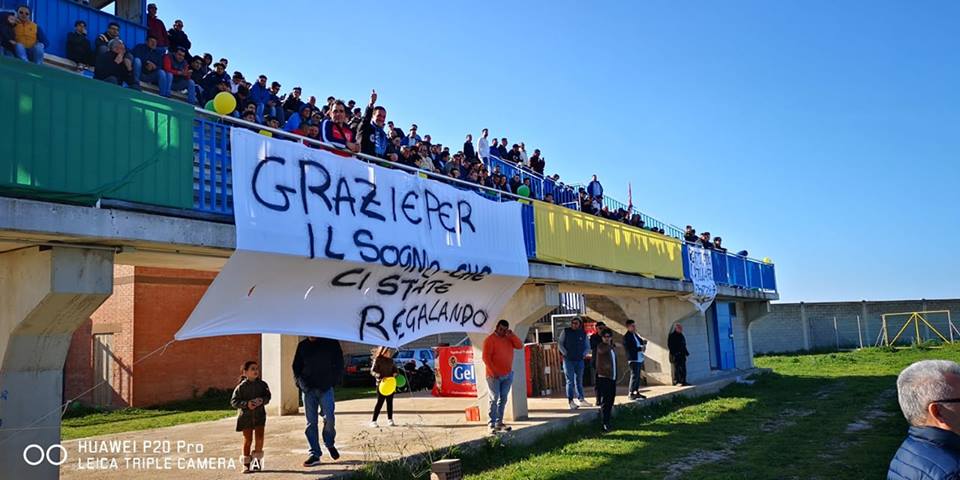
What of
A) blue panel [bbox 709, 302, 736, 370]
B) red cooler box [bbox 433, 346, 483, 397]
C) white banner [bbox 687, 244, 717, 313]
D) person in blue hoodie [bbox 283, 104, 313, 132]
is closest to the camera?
person in blue hoodie [bbox 283, 104, 313, 132]

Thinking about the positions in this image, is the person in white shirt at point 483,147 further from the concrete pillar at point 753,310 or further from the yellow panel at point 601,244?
the concrete pillar at point 753,310

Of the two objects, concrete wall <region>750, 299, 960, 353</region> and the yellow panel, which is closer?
the yellow panel

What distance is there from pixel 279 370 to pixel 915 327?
1421 inches

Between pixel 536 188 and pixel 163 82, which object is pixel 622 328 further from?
pixel 163 82

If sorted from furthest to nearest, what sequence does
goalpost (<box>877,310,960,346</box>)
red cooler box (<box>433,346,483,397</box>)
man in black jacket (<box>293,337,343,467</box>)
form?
goalpost (<box>877,310,960,346</box>) → red cooler box (<box>433,346,483,397</box>) → man in black jacket (<box>293,337,343,467</box>)

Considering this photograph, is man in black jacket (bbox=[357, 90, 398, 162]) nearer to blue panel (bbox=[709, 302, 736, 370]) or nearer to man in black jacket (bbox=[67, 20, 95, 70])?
man in black jacket (bbox=[67, 20, 95, 70])

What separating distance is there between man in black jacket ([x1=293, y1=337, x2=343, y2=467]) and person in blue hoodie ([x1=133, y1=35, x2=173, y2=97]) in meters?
4.09

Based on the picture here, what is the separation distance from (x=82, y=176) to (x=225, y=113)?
97.1 inches

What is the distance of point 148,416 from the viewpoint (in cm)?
1770

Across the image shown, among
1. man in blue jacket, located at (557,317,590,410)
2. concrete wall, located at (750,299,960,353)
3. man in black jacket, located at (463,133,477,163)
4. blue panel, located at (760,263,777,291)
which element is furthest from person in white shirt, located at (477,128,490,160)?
concrete wall, located at (750,299,960,353)

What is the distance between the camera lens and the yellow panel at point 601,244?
553 inches

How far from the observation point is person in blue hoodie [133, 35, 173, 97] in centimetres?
976

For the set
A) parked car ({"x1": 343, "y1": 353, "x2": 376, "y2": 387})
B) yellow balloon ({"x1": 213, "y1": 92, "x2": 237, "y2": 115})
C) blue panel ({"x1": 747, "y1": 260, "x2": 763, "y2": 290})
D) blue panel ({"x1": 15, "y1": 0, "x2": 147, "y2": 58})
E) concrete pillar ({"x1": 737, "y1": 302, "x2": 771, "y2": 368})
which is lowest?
parked car ({"x1": 343, "y1": 353, "x2": 376, "y2": 387})

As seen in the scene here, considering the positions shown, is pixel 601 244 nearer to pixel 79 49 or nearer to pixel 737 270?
pixel 79 49
